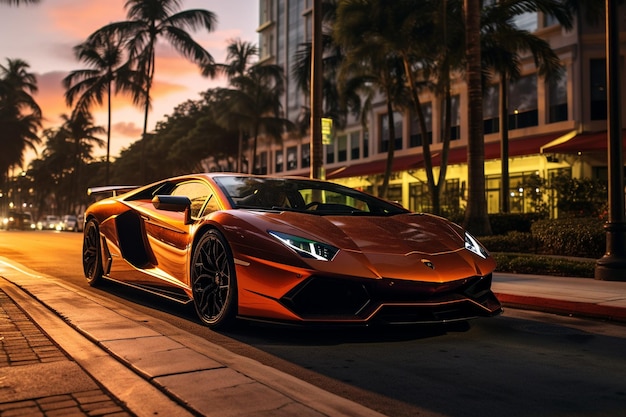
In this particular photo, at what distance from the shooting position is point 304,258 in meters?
4.54

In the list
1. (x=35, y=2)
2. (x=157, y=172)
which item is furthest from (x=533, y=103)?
(x=157, y=172)

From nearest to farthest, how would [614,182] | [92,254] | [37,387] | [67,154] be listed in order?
[37,387]
[92,254]
[614,182]
[67,154]

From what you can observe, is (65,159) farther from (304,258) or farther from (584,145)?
(304,258)

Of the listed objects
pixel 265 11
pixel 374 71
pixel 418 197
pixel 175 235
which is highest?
pixel 265 11

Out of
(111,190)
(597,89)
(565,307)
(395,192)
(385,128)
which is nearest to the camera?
(565,307)

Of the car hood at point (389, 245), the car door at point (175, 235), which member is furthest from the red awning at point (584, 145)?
the car door at point (175, 235)

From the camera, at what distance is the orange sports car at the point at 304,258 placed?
4.52 m

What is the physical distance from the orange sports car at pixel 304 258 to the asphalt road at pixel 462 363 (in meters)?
0.26

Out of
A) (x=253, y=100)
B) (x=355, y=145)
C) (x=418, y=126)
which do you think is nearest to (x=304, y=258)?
(x=418, y=126)

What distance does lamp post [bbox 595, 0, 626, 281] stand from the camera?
9.47 metres

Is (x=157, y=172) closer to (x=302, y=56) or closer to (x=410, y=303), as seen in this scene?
(x=302, y=56)

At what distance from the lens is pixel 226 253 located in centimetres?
509

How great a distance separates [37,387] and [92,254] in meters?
4.58

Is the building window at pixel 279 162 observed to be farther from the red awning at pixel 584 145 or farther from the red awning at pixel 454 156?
the red awning at pixel 584 145
